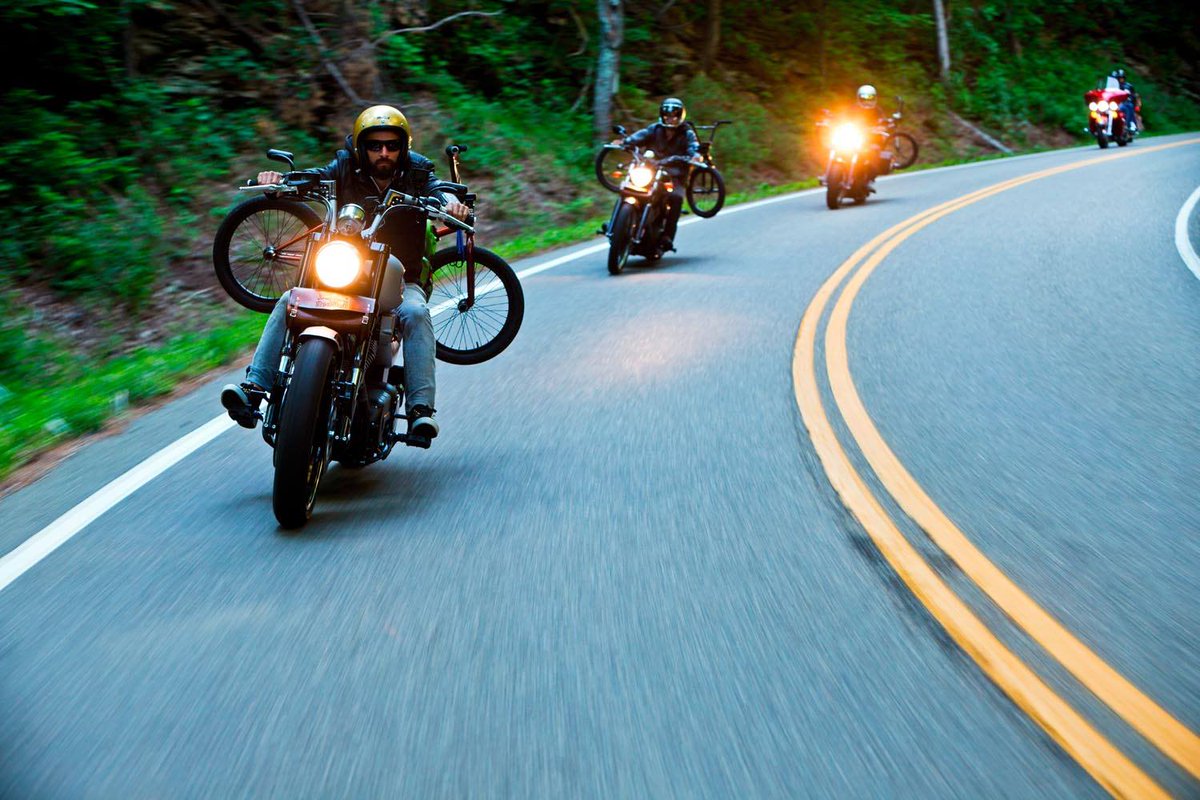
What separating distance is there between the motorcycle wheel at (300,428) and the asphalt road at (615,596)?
189mm

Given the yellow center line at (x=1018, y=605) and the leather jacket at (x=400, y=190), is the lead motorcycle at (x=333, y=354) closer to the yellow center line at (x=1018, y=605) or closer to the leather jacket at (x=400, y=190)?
the leather jacket at (x=400, y=190)

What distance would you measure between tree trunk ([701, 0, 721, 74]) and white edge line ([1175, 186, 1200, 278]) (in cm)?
→ 1288

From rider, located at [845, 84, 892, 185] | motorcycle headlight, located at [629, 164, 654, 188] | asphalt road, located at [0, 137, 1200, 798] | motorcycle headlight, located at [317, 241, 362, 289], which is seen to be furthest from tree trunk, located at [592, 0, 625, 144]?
motorcycle headlight, located at [317, 241, 362, 289]

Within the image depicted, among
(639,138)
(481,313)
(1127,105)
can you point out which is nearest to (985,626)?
(481,313)

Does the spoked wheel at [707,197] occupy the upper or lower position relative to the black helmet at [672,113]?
lower

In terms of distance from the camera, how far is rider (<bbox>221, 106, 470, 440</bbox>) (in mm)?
5816

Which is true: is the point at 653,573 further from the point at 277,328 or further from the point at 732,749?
the point at 277,328

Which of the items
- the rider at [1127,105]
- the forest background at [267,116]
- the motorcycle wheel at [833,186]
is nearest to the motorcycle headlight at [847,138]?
the motorcycle wheel at [833,186]

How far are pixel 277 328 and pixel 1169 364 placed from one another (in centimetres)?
608

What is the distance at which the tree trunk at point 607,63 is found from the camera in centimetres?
2088

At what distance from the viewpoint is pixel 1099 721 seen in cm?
331

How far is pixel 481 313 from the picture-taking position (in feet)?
24.6

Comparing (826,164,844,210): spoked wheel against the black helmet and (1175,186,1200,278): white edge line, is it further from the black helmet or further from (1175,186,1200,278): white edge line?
the black helmet

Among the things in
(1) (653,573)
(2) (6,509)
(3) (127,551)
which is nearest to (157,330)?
(2) (6,509)
